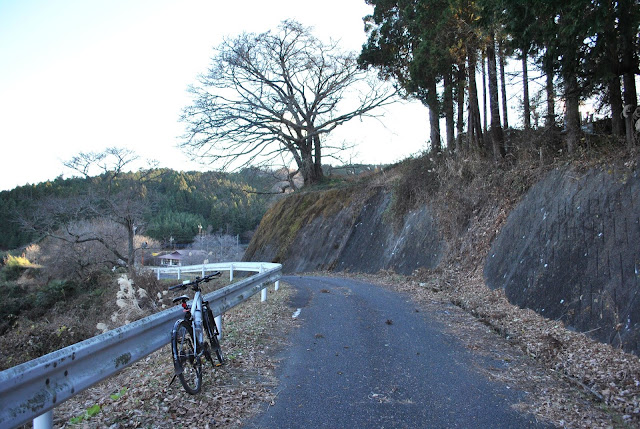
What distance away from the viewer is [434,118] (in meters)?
21.1

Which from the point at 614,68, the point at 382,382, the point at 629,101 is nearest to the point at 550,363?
the point at 382,382

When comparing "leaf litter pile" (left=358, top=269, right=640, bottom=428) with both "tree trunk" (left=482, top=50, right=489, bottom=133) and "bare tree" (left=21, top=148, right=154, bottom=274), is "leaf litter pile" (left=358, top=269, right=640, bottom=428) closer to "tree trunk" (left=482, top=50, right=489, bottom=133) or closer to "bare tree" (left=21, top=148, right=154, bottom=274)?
"tree trunk" (left=482, top=50, right=489, bottom=133)

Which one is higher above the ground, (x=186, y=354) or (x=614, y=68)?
(x=614, y=68)

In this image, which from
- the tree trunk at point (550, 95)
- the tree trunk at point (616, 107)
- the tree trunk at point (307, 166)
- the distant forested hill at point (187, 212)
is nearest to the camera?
the tree trunk at point (616, 107)

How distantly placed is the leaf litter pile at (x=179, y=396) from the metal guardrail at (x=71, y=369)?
447 millimetres

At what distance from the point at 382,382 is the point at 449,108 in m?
14.8

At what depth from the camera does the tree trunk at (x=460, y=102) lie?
16578 mm

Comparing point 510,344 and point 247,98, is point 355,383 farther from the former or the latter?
point 247,98

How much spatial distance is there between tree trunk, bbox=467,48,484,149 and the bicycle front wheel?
13.6m

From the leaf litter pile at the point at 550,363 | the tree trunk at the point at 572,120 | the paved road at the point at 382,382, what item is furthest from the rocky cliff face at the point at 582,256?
the paved road at the point at 382,382

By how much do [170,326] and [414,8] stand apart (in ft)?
49.7

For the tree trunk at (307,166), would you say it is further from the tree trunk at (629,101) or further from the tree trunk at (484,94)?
the tree trunk at (629,101)

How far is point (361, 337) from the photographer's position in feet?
23.3

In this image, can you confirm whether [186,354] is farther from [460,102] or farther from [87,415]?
[460,102]
